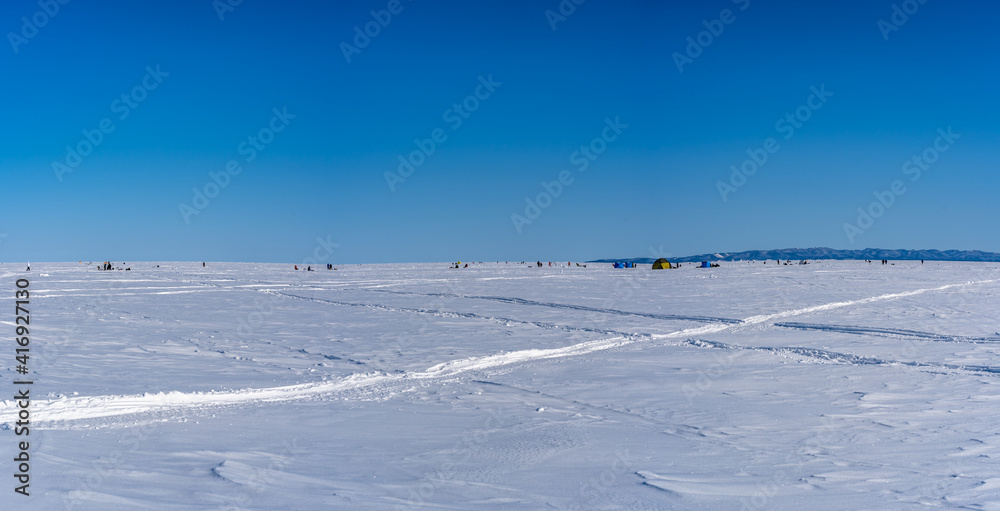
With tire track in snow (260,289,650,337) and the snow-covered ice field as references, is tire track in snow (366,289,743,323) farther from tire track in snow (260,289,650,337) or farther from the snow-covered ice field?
tire track in snow (260,289,650,337)

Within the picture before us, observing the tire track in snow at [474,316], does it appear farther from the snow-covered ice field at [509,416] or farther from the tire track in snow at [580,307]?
the tire track in snow at [580,307]

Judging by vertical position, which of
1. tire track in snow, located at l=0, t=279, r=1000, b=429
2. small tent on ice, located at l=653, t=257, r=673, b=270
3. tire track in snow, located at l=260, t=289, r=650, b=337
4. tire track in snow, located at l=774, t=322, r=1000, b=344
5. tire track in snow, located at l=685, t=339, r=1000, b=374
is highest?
small tent on ice, located at l=653, t=257, r=673, b=270

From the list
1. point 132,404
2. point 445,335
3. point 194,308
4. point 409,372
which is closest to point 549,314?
point 445,335

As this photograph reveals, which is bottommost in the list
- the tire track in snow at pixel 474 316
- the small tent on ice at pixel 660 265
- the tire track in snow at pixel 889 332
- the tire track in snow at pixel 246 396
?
the tire track in snow at pixel 246 396

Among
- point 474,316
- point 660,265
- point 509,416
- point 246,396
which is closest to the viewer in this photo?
point 509,416

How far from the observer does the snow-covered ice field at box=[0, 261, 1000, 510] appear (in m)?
4.91

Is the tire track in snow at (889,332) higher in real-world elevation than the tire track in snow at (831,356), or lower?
higher

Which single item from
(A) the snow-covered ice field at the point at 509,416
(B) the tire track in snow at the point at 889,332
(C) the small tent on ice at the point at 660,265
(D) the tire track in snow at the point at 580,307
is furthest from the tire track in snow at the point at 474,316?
(C) the small tent on ice at the point at 660,265

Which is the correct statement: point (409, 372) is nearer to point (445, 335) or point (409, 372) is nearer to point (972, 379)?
point (445, 335)

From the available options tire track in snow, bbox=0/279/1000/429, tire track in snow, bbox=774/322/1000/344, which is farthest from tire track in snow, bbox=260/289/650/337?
tire track in snow, bbox=774/322/1000/344

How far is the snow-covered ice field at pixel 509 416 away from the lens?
16.1ft

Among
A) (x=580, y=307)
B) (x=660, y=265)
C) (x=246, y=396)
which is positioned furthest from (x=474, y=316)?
(x=660, y=265)

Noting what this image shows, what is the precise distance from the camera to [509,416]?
23.8ft

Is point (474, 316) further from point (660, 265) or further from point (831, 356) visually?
point (660, 265)
